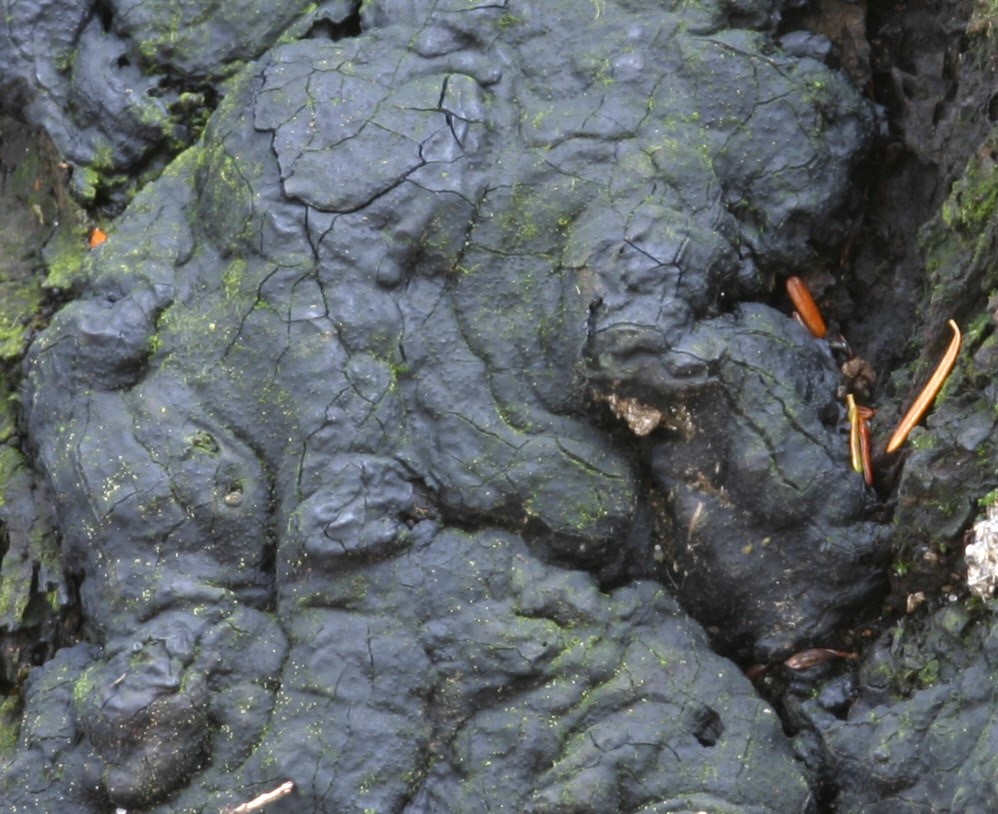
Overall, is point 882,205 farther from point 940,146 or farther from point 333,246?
point 333,246

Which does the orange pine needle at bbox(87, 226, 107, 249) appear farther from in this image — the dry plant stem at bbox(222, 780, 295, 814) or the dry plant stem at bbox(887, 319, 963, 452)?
the dry plant stem at bbox(887, 319, 963, 452)

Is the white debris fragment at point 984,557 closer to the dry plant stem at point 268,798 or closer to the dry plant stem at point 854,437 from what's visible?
the dry plant stem at point 854,437

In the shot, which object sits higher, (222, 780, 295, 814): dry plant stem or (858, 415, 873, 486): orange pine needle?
(858, 415, 873, 486): orange pine needle

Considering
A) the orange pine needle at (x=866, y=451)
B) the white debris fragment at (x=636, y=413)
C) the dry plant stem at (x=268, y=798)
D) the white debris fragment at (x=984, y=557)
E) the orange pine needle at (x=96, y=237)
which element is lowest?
the dry plant stem at (x=268, y=798)

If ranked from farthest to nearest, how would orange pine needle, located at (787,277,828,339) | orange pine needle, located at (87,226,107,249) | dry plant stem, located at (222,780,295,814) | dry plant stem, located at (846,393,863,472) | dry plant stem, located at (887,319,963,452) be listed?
orange pine needle, located at (87,226,107,249), orange pine needle, located at (787,277,828,339), dry plant stem, located at (846,393,863,472), dry plant stem, located at (887,319,963,452), dry plant stem, located at (222,780,295,814)

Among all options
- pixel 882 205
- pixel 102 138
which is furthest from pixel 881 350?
pixel 102 138

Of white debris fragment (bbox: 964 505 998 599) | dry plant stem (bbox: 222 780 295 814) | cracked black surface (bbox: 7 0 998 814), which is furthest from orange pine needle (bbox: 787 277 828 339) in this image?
dry plant stem (bbox: 222 780 295 814)

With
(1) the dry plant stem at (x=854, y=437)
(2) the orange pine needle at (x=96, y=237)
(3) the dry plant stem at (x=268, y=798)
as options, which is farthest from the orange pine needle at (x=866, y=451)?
(2) the orange pine needle at (x=96, y=237)

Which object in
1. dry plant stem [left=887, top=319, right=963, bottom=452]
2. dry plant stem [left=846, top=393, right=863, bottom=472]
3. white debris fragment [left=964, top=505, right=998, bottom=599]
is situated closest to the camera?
white debris fragment [left=964, top=505, right=998, bottom=599]
